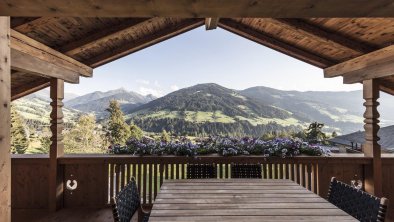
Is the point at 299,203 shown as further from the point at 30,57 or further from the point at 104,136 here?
the point at 104,136

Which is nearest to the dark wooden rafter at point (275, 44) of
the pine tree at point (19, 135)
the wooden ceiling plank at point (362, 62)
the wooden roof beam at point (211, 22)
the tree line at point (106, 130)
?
the wooden ceiling plank at point (362, 62)

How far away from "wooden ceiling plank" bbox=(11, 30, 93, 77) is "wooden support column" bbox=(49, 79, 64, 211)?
1.16ft

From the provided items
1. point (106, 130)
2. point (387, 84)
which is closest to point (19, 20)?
point (387, 84)

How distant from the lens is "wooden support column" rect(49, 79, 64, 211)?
423 cm

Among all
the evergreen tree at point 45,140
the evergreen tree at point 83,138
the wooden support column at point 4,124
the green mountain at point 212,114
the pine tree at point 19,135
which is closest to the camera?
the wooden support column at point 4,124

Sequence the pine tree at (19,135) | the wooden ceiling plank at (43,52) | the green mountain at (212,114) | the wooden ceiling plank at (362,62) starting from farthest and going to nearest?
the green mountain at (212,114)
the pine tree at (19,135)
the wooden ceiling plank at (362,62)
the wooden ceiling plank at (43,52)

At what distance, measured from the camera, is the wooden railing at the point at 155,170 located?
431cm

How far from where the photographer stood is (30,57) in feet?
11.4

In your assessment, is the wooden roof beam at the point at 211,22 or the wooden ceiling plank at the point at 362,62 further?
the wooden roof beam at the point at 211,22

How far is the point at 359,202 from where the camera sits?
2.13m

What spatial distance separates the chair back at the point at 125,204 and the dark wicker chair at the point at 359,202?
6.18 feet

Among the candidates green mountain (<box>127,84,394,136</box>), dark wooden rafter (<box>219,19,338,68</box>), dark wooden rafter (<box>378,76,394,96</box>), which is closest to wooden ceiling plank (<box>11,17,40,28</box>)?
dark wooden rafter (<box>219,19,338,68</box>)

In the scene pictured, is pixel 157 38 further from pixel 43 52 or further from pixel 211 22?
pixel 43 52

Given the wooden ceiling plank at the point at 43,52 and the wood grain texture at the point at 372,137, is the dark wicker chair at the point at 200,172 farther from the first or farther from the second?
the wood grain texture at the point at 372,137
